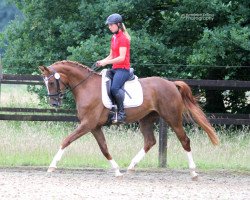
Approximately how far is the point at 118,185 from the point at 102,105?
5.34 ft

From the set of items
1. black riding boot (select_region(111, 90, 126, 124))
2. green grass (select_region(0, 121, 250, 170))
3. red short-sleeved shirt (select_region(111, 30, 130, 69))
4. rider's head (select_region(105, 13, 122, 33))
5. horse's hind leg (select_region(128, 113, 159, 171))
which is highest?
rider's head (select_region(105, 13, 122, 33))

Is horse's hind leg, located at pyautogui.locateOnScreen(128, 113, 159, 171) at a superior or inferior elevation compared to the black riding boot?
inferior

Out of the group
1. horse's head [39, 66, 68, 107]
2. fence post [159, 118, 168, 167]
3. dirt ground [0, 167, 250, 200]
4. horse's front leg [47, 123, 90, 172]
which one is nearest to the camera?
dirt ground [0, 167, 250, 200]

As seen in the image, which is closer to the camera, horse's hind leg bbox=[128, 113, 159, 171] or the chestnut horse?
the chestnut horse

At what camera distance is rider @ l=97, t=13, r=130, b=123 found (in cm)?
1058

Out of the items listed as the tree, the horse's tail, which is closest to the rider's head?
the horse's tail

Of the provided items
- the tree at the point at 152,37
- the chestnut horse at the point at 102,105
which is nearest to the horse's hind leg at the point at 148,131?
the chestnut horse at the point at 102,105

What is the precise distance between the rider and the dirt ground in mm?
1079

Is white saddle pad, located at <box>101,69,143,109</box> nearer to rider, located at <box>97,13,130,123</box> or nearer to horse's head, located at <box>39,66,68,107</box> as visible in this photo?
rider, located at <box>97,13,130,123</box>

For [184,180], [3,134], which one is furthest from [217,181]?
[3,134]

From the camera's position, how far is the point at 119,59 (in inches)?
416

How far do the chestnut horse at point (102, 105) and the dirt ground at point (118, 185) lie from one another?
37cm

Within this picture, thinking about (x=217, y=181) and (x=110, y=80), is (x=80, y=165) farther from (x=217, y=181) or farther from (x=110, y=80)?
(x=217, y=181)

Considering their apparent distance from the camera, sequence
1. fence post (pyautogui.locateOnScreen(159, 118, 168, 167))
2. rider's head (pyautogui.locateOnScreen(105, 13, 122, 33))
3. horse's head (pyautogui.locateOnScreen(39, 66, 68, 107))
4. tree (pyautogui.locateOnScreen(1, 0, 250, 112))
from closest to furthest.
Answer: rider's head (pyautogui.locateOnScreen(105, 13, 122, 33))
horse's head (pyautogui.locateOnScreen(39, 66, 68, 107))
fence post (pyautogui.locateOnScreen(159, 118, 168, 167))
tree (pyautogui.locateOnScreen(1, 0, 250, 112))
